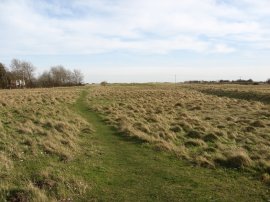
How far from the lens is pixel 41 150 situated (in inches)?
491

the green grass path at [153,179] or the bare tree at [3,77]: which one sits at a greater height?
the bare tree at [3,77]

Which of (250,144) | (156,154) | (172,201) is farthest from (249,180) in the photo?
(250,144)

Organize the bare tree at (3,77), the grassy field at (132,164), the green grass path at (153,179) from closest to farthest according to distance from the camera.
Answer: the green grass path at (153,179)
the grassy field at (132,164)
the bare tree at (3,77)

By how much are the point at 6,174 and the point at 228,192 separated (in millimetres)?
5531

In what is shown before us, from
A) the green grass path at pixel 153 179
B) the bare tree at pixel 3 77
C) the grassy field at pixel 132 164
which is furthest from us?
the bare tree at pixel 3 77

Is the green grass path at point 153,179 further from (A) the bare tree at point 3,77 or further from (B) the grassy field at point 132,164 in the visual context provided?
(A) the bare tree at point 3,77

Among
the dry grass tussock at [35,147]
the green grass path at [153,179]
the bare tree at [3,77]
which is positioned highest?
the bare tree at [3,77]

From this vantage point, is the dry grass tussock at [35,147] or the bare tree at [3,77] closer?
the dry grass tussock at [35,147]

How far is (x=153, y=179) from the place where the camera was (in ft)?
30.9

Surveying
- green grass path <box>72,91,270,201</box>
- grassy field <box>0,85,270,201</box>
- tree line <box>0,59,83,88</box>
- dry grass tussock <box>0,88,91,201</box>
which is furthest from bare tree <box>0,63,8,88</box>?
green grass path <box>72,91,270,201</box>

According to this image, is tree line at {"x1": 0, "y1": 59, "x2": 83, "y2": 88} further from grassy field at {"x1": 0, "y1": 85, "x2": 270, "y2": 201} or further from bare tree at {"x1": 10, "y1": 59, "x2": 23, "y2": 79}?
grassy field at {"x1": 0, "y1": 85, "x2": 270, "y2": 201}

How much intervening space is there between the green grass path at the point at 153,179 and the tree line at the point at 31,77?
9914cm

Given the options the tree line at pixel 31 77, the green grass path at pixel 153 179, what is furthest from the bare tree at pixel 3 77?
the green grass path at pixel 153 179

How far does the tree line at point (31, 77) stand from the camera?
349 feet
